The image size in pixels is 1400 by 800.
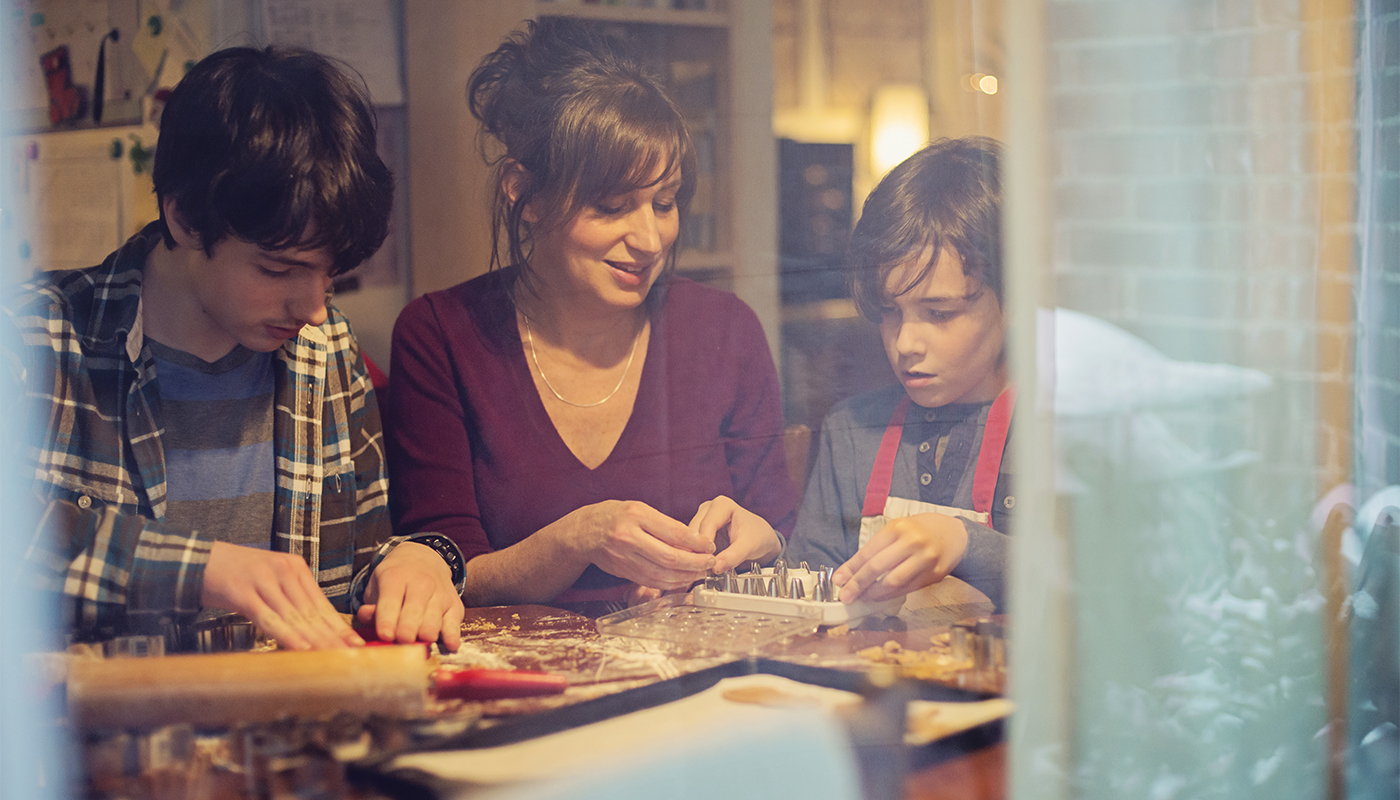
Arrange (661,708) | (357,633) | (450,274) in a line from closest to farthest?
(661,708) → (357,633) → (450,274)

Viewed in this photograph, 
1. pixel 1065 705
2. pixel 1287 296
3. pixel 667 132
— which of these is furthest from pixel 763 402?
pixel 1287 296

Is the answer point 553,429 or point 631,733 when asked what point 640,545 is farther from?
point 631,733

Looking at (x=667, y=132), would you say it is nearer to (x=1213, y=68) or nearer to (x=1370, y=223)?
(x=1213, y=68)

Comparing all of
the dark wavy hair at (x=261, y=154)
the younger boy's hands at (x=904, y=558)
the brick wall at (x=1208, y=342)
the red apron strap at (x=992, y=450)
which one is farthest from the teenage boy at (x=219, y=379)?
the brick wall at (x=1208, y=342)

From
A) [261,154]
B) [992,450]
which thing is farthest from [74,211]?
[992,450]

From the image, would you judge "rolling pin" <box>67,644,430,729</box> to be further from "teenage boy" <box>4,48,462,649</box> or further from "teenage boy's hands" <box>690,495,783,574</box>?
"teenage boy's hands" <box>690,495,783,574</box>

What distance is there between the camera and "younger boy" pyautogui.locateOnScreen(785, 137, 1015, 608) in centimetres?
90

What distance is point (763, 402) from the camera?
3.11 feet

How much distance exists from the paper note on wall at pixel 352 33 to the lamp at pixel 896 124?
399 mm

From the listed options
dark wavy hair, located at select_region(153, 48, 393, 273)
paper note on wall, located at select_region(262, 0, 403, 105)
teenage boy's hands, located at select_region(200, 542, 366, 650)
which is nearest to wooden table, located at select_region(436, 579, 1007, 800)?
teenage boy's hands, located at select_region(200, 542, 366, 650)

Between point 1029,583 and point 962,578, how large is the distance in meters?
0.06

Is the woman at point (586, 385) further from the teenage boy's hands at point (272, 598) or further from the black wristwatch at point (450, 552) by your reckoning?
the teenage boy's hands at point (272, 598)

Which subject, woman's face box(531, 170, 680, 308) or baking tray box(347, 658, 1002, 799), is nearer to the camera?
baking tray box(347, 658, 1002, 799)

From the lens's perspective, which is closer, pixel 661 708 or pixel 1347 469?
pixel 661 708
